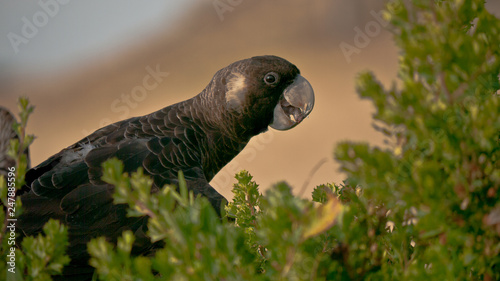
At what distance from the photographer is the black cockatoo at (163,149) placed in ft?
2.89

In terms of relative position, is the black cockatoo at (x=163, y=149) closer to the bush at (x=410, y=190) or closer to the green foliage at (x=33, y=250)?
the green foliage at (x=33, y=250)

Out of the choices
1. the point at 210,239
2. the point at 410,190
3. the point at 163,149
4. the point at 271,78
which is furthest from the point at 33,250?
the point at 271,78

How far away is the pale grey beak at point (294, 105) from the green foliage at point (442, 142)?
86 centimetres

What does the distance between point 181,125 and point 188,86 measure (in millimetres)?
3931

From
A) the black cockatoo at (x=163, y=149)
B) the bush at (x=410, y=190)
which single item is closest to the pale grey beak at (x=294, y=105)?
the black cockatoo at (x=163, y=149)

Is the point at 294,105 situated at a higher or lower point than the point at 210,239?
higher

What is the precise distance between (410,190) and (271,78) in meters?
0.90

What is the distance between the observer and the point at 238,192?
698 mm

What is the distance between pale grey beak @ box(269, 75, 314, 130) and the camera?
1215mm

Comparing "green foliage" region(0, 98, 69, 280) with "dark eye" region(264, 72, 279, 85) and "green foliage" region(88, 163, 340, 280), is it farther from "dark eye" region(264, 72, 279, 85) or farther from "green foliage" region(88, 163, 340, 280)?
"dark eye" region(264, 72, 279, 85)

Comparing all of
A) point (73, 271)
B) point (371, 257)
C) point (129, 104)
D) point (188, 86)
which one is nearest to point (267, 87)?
point (73, 271)

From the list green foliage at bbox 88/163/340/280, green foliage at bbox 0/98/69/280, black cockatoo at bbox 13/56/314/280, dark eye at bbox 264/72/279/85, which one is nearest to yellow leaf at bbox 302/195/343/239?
green foliage at bbox 88/163/340/280

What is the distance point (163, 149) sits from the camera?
1.04 m

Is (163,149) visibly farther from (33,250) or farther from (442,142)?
(442,142)
